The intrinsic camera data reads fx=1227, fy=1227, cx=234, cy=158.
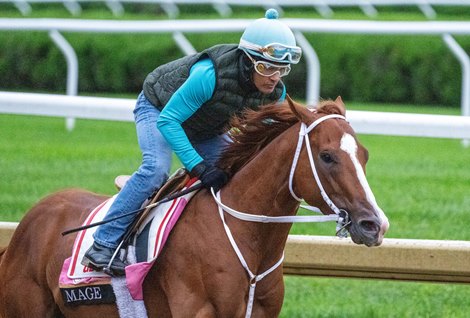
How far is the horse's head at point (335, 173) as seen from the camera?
4852mm

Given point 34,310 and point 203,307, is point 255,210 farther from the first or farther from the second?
point 34,310

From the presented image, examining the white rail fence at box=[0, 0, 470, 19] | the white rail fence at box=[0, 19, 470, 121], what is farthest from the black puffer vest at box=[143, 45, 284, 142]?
the white rail fence at box=[0, 0, 470, 19]

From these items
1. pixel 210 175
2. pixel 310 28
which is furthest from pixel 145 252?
pixel 310 28

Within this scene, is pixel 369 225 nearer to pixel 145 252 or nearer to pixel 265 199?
pixel 265 199

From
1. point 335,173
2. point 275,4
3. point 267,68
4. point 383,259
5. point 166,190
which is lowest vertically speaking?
point 275,4

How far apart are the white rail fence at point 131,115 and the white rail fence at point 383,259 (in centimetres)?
124

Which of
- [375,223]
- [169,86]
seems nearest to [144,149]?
[169,86]

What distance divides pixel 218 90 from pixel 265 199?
55 cm

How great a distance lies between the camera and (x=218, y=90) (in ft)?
17.9

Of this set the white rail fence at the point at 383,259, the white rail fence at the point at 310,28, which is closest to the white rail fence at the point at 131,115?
the white rail fence at the point at 383,259

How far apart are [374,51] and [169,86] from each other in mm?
12244

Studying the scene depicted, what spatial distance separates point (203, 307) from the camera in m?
5.21

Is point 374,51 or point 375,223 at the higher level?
point 375,223

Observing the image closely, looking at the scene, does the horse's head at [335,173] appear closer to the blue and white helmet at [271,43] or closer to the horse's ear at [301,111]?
the horse's ear at [301,111]
